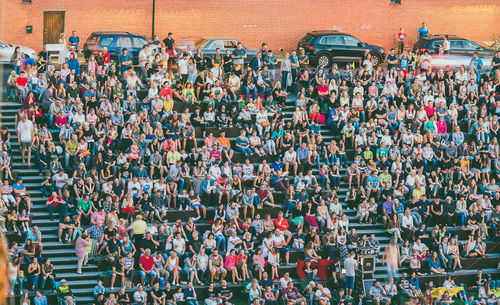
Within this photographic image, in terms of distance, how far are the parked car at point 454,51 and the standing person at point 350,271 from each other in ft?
46.0

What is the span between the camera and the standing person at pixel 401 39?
36.4 metres

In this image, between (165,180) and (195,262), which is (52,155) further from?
(195,262)

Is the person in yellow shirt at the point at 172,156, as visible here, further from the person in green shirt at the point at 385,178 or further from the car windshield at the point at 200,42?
the car windshield at the point at 200,42

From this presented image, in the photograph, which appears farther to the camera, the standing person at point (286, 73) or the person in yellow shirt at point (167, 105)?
the standing person at point (286, 73)

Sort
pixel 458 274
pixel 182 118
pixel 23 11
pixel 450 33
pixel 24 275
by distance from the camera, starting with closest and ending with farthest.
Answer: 1. pixel 24 275
2. pixel 458 274
3. pixel 182 118
4. pixel 23 11
5. pixel 450 33

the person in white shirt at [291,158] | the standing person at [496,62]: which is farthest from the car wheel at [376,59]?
the person in white shirt at [291,158]

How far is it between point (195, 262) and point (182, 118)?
19.0 feet

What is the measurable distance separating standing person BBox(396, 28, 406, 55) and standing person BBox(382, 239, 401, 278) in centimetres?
1535

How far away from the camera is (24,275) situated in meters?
19.8

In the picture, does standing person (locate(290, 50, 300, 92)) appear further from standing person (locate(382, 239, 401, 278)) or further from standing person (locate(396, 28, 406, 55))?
standing person (locate(396, 28, 406, 55))

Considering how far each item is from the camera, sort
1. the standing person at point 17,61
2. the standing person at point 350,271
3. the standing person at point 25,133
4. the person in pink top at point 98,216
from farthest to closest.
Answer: the standing person at point 17,61, the standing person at point 25,133, the standing person at point 350,271, the person in pink top at point 98,216

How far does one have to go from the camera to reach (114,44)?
102 ft

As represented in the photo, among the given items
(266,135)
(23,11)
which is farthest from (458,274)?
(23,11)

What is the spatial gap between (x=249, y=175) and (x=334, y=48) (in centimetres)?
1106
